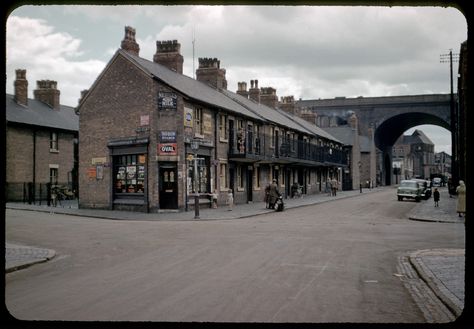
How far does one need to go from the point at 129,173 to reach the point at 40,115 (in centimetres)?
1454

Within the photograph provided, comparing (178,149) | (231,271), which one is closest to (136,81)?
(178,149)

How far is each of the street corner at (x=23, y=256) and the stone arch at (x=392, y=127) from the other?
7760 cm

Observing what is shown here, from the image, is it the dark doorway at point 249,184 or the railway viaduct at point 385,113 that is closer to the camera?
the dark doorway at point 249,184

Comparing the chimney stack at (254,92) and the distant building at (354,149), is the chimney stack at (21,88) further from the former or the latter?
the distant building at (354,149)

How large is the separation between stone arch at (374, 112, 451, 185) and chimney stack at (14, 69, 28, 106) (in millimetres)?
62186

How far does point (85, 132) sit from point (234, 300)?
2495 cm

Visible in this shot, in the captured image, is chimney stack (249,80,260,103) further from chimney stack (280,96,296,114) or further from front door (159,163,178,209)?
front door (159,163,178,209)

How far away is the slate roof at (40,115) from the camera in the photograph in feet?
114

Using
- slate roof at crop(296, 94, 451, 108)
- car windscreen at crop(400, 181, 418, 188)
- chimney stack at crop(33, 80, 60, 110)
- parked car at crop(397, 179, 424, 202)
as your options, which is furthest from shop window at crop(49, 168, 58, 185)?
slate roof at crop(296, 94, 451, 108)

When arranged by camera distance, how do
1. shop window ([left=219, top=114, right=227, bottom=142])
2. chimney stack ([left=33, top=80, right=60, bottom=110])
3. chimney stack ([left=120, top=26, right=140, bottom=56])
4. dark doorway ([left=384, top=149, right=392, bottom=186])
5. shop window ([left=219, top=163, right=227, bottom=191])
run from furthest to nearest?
dark doorway ([left=384, top=149, right=392, bottom=186]) → chimney stack ([left=33, top=80, right=60, bottom=110]) → shop window ([left=219, top=114, right=227, bottom=142]) → shop window ([left=219, top=163, right=227, bottom=191]) → chimney stack ([left=120, top=26, right=140, bottom=56])

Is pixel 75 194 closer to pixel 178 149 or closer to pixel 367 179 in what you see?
pixel 178 149

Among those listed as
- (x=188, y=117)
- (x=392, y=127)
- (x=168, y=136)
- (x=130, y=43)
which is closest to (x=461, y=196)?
(x=188, y=117)

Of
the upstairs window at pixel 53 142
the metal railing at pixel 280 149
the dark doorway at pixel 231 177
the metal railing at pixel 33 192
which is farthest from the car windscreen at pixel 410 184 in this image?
the upstairs window at pixel 53 142

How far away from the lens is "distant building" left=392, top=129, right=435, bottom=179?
129125 millimetres
